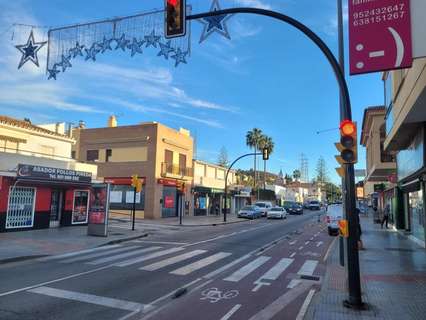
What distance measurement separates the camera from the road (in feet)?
24.7

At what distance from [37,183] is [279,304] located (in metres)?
18.5

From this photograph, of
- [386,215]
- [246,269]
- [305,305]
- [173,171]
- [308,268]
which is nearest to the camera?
[305,305]

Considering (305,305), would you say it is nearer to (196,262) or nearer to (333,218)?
(196,262)

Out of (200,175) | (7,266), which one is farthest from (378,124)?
(7,266)

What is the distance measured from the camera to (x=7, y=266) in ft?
40.0

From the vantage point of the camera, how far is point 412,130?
1603 cm

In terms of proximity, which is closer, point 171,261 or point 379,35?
point 379,35

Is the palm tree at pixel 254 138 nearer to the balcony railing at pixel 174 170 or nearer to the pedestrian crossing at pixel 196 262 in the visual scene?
the balcony railing at pixel 174 170

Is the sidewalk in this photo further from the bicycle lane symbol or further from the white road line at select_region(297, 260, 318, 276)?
the bicycle lane symbol

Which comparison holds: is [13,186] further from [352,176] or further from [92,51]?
[352,176]

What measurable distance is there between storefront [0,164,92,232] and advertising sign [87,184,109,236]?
3025mm

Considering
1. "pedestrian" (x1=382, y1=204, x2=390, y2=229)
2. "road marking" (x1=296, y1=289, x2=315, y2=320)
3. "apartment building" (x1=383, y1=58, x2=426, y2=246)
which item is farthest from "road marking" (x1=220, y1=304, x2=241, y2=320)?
"pedestrian" (x1=382, y1=204, x2=390, y2=229)

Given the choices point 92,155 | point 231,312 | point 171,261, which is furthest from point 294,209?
point 231,312

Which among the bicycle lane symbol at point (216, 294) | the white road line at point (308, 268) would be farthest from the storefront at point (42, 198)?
the bicycle lane symbol at point (216, 294)
